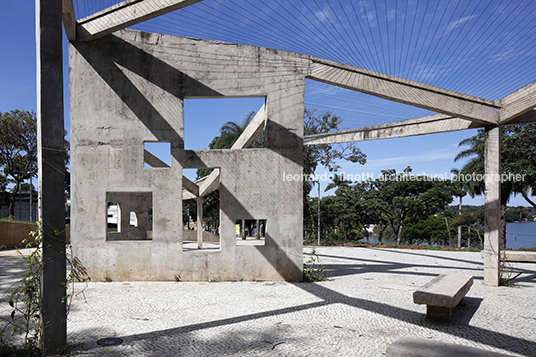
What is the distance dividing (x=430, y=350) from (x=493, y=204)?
5.94 m

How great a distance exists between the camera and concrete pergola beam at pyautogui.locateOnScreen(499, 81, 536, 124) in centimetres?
725

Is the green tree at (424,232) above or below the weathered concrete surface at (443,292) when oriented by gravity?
below

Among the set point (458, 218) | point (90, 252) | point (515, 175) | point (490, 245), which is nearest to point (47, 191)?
point (90, 252)

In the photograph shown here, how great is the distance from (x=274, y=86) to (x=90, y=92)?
4.33 metres

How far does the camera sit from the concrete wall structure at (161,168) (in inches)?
325

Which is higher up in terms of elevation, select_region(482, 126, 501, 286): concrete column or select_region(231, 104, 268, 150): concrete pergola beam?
select_region(231, 104, 268, 150): concrete pergola beam

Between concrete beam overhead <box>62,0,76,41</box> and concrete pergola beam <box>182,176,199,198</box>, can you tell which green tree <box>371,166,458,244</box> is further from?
concrete beam overhead <box>62,0,76,41</box>

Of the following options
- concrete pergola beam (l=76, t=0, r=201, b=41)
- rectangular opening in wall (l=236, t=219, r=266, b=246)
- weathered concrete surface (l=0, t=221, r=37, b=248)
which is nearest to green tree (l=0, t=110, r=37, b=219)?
weathered concrete surface (l=0, t=221, r=37, b=248)

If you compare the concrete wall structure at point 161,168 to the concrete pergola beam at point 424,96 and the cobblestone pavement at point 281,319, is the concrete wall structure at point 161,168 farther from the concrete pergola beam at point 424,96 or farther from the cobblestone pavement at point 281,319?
the concrete pergola beam at point 424,96

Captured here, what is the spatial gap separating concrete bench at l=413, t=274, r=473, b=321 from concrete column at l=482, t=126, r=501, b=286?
2331mm

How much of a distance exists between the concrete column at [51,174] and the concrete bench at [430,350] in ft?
10.9

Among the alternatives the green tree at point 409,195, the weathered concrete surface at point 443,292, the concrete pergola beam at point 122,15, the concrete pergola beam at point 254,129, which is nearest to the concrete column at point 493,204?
the weathered concrete surface at point 443,292

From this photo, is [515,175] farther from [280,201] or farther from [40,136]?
[40,136]

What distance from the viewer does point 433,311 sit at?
5.25 m
